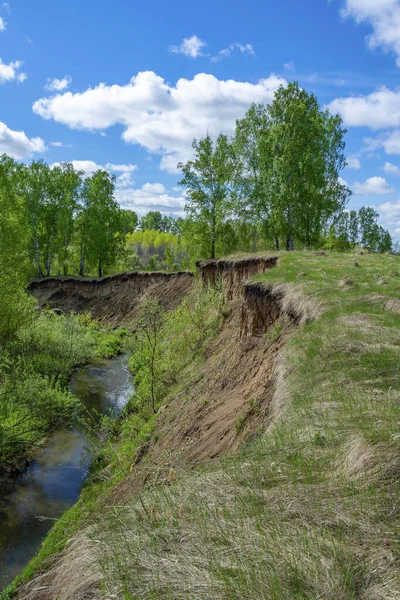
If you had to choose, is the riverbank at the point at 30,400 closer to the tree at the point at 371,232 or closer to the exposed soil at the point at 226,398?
the exposed soil at the point at 226,398

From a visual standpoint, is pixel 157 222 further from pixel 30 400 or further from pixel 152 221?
pixel 30 400

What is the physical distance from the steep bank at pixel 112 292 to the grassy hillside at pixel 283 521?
101ft

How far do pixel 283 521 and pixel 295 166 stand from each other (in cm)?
2639

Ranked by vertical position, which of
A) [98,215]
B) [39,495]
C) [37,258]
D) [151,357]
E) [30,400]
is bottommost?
[39,495]

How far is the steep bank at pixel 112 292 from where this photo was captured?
37.8m

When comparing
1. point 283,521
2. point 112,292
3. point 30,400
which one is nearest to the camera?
point 283,521

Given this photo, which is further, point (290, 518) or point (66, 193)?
point (66, 193)

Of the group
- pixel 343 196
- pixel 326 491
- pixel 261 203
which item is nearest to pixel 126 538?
pixel 326 491

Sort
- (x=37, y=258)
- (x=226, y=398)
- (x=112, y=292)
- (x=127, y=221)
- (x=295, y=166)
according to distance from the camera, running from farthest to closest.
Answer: (x=127, y=221), (x=37, y=258), (x=112, y=292), (x=295, y=166), (x=226, y=398)

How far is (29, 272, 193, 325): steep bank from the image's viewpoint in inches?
1487

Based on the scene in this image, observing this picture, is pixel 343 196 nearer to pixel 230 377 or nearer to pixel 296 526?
pixel 230 377

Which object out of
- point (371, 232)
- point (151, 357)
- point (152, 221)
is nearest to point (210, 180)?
point (151, 357)

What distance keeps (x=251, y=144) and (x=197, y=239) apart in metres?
8.50

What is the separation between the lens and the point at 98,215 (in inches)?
1818
